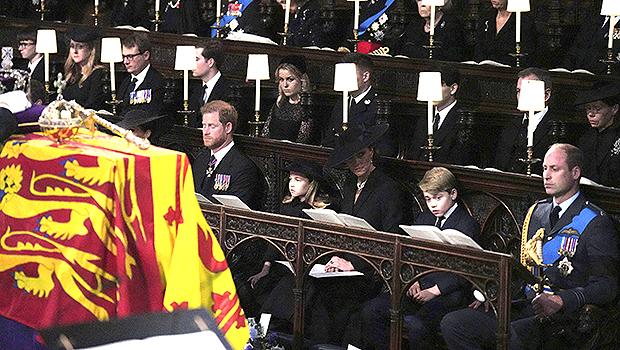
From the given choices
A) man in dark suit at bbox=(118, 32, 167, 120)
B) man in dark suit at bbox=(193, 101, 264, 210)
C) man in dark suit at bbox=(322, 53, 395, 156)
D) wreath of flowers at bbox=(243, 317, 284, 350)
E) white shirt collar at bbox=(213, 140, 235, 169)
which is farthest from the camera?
man in dark suit at bbox=(118, 32, 167, 120)

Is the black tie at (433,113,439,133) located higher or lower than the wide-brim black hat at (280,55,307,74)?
lower

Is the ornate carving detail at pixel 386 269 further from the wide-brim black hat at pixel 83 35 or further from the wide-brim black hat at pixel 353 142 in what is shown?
the wide-brim black hat at pixel 83 35

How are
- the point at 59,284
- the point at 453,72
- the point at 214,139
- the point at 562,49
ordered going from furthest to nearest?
the point at 562,49 < the point at 453,72 < the point at 214,139 < the point at 59,284

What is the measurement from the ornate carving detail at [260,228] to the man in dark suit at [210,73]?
3346 mm

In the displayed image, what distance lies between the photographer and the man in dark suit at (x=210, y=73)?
8609 millimetres

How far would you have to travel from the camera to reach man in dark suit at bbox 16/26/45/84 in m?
10.3

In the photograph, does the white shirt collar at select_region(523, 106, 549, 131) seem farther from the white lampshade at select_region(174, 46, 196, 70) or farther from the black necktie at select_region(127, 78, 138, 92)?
the black necktie at select_region(127, 78, 138, 92)

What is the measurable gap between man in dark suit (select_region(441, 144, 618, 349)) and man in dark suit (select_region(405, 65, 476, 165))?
6.15 ft

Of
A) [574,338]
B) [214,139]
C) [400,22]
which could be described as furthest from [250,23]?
[574,338]

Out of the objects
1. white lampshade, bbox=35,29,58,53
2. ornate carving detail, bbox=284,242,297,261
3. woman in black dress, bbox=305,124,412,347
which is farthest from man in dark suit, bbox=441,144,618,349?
white lampshade, bbox=35,29,58,53

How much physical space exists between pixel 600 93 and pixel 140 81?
4.18 m

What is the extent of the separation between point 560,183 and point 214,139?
7.95 feet

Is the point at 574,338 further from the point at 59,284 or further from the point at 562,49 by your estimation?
the point at 562,49

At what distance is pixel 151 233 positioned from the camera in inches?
124
